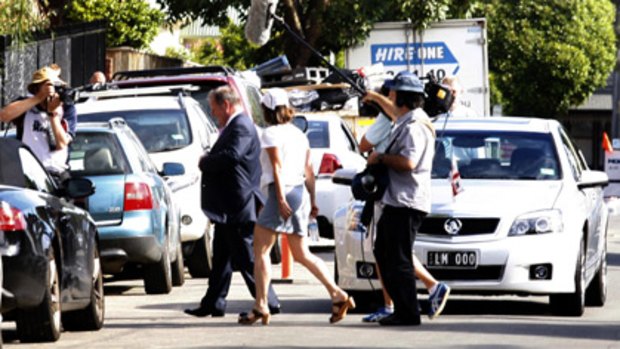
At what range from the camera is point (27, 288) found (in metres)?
11.9

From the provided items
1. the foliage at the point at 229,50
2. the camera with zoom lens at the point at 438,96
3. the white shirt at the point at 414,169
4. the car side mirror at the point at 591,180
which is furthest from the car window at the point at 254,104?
the foliage at the point at 229,50

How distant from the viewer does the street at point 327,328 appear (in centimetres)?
1289

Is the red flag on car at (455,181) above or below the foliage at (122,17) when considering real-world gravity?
below

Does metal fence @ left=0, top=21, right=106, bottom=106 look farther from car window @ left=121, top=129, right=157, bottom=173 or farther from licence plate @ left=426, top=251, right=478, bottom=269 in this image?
licence plate @ left=426, top=251, right=478, bottom=269

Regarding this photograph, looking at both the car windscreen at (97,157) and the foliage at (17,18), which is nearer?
the car windscreen at (97,157)

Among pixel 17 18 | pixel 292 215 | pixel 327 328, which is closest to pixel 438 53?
pixel 17 18

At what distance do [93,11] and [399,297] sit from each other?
26638mm

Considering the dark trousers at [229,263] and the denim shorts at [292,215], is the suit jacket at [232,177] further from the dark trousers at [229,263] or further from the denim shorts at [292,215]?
the denim shorts at [292,215]

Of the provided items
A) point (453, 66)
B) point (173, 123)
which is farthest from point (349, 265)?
point (453, 66)

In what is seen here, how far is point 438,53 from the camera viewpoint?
3828cm

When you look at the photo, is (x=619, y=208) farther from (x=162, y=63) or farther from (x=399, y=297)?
(x=162, y=63)

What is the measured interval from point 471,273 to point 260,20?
17.4 ft

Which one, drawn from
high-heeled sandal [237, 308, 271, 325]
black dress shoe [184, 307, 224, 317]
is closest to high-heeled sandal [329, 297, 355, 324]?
high-heeled sandal [237, 308, 271, 325]

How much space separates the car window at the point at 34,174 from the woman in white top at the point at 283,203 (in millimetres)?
1690
